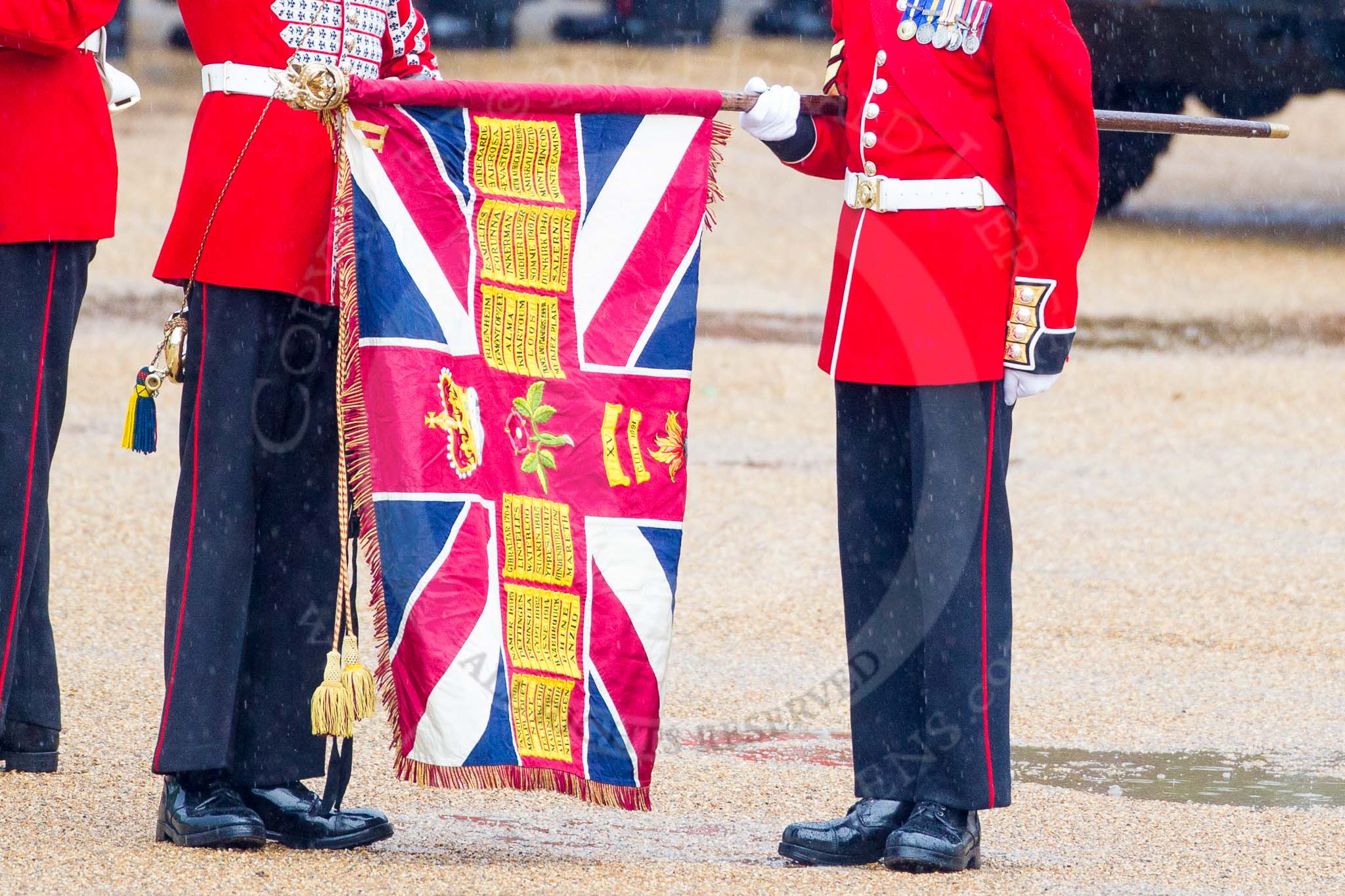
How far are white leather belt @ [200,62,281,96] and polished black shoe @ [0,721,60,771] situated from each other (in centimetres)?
136

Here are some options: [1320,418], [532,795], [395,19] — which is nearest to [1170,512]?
[1320,418]

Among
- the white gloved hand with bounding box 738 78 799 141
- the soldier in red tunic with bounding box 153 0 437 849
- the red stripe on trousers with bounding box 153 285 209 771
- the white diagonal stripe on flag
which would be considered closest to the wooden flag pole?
the white gloved hand with bounding box 738 78 799 141

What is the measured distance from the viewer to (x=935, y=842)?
3.29 meters

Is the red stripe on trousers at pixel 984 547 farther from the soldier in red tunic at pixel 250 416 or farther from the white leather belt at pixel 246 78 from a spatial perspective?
Result: the white leather belt at pixel 246 78

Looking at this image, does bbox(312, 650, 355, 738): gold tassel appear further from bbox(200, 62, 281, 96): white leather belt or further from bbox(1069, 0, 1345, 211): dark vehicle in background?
bbox(1069, 0, 1345, 211): dark vehicle in background

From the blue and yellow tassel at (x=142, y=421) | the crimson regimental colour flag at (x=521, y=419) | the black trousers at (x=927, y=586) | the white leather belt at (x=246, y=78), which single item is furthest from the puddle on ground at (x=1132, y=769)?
the white leather belt at (x=246, y=78)

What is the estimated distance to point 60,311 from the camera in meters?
3.65

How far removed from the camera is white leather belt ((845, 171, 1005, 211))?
3316mm

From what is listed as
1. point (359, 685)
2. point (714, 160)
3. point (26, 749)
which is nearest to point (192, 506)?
point (359, 685)

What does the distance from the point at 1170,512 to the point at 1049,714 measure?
2.41m

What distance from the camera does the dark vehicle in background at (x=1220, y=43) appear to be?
1265 centimetres

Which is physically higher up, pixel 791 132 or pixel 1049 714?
pixel 791 132

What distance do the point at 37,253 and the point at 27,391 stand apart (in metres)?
0.26

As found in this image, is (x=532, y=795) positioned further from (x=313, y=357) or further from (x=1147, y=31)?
(x=1147, y=31)
